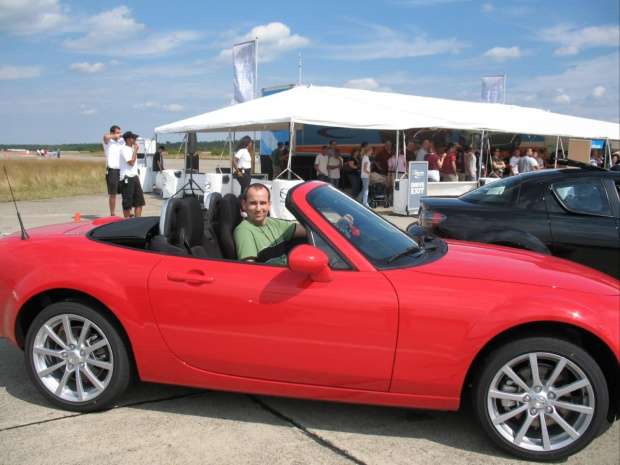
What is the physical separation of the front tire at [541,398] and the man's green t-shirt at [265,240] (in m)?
1.33

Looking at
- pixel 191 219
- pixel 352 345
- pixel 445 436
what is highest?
pixel 191 219

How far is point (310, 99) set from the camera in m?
14.8

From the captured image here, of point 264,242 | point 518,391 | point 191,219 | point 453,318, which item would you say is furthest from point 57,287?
point 518,391

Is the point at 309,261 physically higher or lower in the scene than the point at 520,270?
higher

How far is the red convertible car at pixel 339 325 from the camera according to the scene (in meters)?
2.77

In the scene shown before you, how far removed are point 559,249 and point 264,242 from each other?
3167 mm

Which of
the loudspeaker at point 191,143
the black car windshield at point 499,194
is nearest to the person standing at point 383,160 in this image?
the loudspeaker at point 191,143

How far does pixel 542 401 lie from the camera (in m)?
2.79

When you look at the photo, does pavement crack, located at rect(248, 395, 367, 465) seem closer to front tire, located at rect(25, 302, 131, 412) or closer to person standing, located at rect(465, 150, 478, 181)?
front tire, located at rect(25, 302, 131, 412)

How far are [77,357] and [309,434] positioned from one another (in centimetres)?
146

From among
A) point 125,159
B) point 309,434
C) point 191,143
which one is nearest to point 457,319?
point 309,434

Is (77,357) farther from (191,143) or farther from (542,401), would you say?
(191,143)

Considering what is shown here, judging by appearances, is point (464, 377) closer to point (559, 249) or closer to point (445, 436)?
point (445, 436)

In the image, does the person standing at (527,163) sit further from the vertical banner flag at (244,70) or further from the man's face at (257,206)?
the man's face at (257,206)
